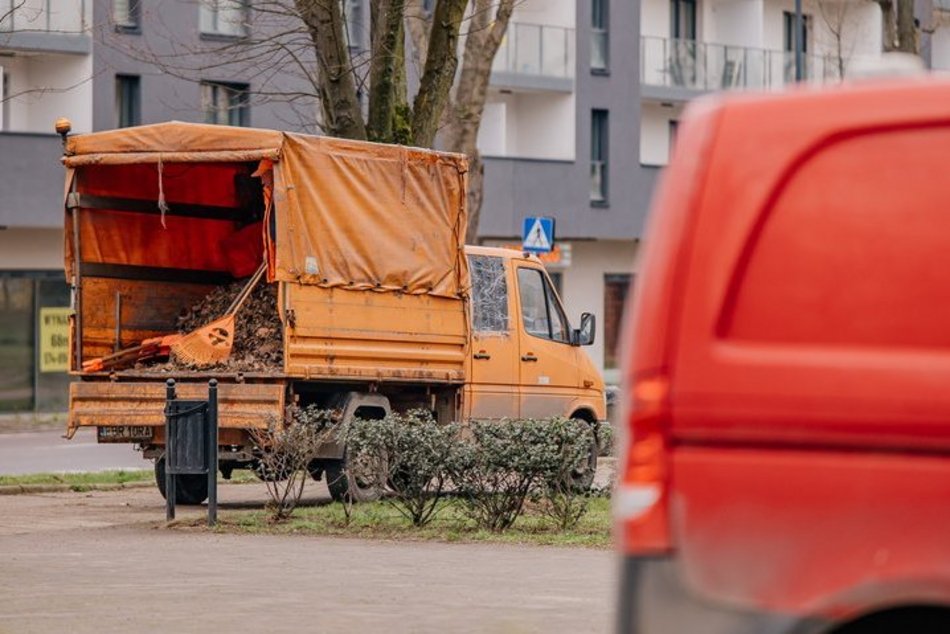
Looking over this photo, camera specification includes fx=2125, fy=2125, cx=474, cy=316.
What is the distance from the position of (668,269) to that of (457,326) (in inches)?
560

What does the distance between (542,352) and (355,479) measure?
4070 millimetres

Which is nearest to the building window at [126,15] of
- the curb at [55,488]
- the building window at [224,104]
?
the building window at [224,104]

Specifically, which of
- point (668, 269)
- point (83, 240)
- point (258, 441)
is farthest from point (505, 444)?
point (668, 269)

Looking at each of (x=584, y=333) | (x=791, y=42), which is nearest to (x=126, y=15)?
(x=584, y=333)

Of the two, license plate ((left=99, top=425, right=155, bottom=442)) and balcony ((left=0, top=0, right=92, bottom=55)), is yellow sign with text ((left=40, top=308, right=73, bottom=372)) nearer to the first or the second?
balcony ((left=0, top=0, right=92, bottom=55))

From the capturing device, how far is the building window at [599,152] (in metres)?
52.8

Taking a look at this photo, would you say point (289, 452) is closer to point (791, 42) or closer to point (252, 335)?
point (252, 335)

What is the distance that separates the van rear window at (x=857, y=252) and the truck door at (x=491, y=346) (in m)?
14.4

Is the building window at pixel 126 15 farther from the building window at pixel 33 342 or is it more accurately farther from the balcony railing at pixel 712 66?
the balcony railing at pixel 712 66

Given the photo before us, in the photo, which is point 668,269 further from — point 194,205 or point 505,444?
point 194,205

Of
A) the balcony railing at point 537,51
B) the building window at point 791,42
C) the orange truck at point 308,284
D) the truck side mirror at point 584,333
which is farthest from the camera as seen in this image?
the building window at point 791,42

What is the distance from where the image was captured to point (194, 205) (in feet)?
65.9

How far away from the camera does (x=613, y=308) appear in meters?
54.3

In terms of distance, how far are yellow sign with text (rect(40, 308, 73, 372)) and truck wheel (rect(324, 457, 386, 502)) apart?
2368 centimetres
